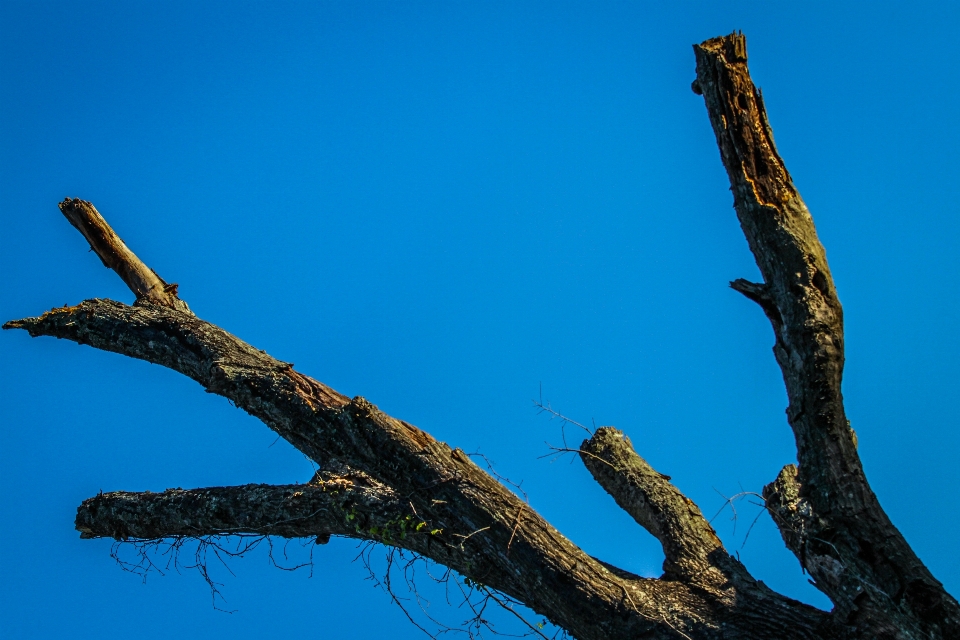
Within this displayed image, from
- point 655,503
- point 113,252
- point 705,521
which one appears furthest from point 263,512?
point 705,521

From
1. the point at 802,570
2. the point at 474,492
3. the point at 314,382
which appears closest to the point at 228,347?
the point at 314,382

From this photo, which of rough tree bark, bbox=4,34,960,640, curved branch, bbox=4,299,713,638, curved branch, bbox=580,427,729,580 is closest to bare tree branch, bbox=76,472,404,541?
rough tree bark, bbox=4,34,960,640

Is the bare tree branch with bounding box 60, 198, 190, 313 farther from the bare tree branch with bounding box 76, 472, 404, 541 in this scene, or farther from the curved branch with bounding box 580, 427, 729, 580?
the curved branch with bounding box 580, 427, 729, 580

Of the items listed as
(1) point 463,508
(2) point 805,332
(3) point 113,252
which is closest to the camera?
(2) point 805,332

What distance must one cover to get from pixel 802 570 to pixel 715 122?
9.40 ft

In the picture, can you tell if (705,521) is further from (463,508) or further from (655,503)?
(463,508)

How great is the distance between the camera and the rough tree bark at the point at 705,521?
4.66m

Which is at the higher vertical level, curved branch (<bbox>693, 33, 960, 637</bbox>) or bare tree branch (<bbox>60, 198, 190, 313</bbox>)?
bare tree branch (<bbox>60, 198, 190, 313</bbox>)

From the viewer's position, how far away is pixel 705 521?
567cm

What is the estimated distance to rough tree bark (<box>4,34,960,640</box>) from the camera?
4.66 m

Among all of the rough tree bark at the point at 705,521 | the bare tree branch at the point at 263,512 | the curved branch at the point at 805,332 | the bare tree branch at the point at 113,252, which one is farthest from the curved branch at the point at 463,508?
the bare tree branch at the point at 113,252

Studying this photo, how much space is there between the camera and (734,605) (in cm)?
486

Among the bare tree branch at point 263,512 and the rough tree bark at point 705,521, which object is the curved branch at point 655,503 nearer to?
the rough tree bark at point 705,521

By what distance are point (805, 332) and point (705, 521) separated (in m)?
1.65
